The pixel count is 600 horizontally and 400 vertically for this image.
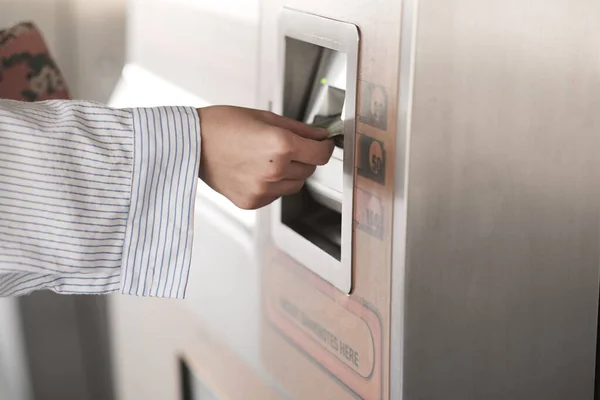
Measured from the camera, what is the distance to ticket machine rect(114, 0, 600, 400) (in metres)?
0.70

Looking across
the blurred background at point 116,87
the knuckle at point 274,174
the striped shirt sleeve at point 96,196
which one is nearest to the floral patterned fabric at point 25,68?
the blurred background at point 116,87

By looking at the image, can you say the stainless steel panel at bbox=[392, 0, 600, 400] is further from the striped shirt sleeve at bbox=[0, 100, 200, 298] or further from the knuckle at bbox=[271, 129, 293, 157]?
the striped shirt sleeve at bbox=[0, 100, 200, 298]

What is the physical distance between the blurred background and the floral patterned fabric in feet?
0.48

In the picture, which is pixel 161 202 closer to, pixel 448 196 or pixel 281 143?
pixel 281 143

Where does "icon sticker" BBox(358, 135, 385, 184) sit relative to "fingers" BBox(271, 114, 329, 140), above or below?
below

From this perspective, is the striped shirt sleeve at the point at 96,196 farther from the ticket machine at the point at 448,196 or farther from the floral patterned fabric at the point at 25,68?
the floral patterned fabric at the point at 25,68

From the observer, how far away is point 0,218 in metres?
0.78

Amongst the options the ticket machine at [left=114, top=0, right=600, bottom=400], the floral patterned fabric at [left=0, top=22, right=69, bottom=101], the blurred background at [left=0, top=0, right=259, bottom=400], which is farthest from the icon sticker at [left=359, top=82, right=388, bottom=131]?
the floral patterned fabric at [left=0, top=22, right=69, bottom=101]

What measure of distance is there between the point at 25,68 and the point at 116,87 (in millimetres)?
187

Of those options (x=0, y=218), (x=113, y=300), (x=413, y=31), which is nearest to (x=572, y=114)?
(x=413, y=31)

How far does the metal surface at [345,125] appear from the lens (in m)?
0.77

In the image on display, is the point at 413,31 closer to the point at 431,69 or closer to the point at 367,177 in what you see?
the point at 431,69

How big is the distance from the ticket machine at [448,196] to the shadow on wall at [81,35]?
2.39 feet

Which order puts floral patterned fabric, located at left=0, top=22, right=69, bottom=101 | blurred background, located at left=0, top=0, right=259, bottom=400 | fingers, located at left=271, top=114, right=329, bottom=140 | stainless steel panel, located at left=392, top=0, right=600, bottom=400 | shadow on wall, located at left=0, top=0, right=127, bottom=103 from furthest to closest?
1. shadow on wall, located at left=0, top=0, right=127, bottom=103
2. floral patterned fabric, located at left=0, top=22, right=69, bottom=101
3. blurred background, located at left=0, top=0, right=259, bottom=400
4. fingers, located at left=271, top=114, right=329, bottom=140
5. stainless steel panel, located at left=392, top=0, right=600, bottom=400
